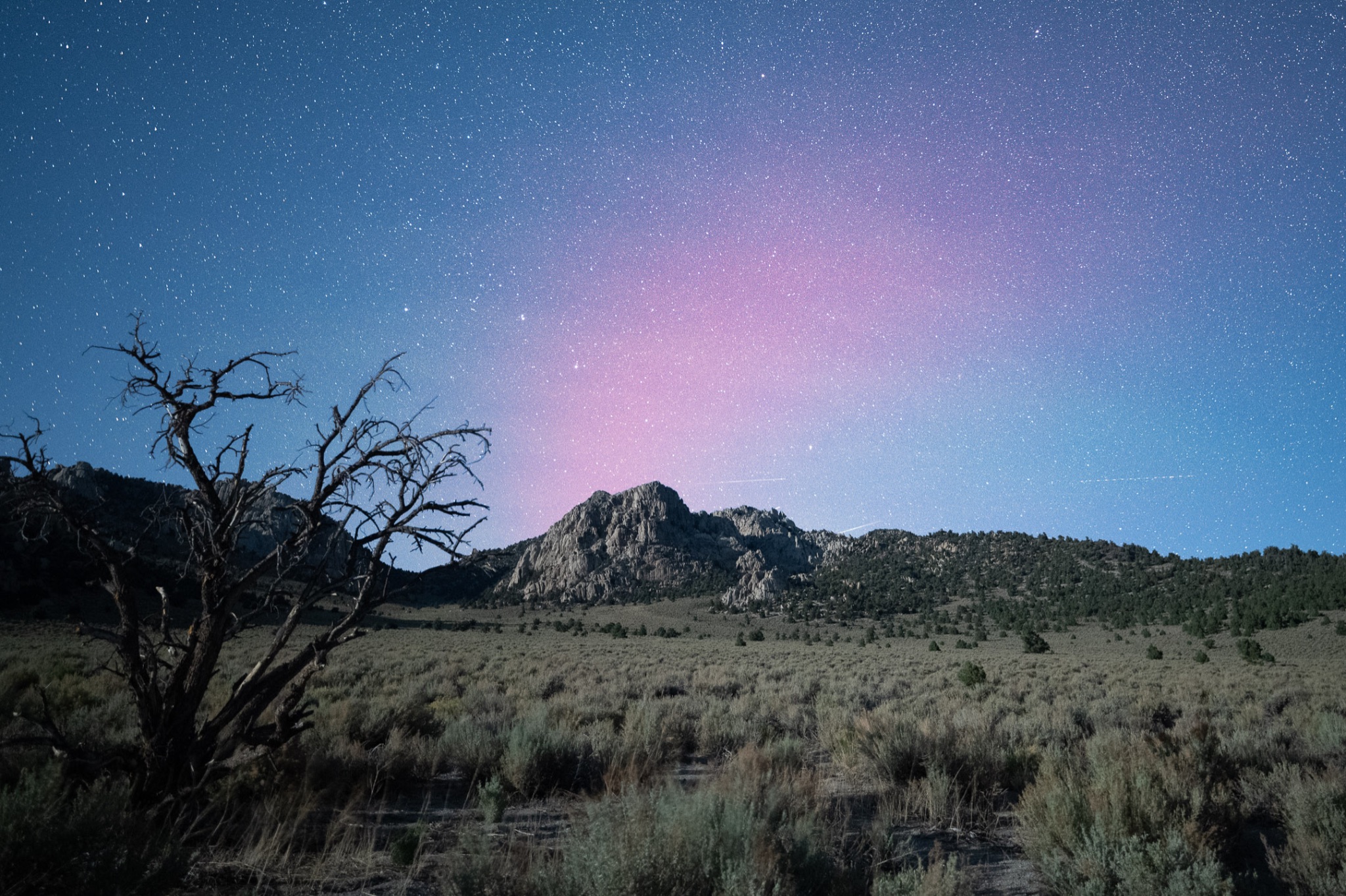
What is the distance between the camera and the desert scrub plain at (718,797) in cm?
368

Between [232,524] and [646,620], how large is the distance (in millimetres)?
84692

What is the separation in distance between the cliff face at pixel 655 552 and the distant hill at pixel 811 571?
0.44 meters

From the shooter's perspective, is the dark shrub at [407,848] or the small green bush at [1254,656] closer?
the dark shrub at [407,848]

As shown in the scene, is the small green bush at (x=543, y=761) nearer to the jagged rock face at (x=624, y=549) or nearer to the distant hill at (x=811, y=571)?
the distant hill at (x=811, y=571)

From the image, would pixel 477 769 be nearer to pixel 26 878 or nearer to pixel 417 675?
pixel 26 878

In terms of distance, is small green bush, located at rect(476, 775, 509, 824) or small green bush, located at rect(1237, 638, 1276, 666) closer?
small green bush, located at rect(476, 775, 509, 824)

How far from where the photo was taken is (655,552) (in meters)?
130

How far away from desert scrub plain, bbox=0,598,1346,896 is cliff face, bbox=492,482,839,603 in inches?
3566

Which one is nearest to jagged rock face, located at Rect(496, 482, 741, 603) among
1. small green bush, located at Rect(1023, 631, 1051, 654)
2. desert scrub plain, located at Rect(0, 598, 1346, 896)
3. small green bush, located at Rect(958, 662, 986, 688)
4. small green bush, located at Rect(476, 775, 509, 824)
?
small green bush, located at Rect(1023, 631, 1051, 654)

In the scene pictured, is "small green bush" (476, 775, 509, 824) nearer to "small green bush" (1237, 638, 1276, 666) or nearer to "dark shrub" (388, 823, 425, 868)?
"dark shrub" (388, 823, 425, 868)

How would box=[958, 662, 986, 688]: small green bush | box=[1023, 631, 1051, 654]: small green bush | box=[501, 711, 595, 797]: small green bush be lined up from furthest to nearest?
1. box=[1023, 631, 1051, 654]: small green bush
2. box=[958, 662, 986, 688]: small green bush
3. box=[501, 711, 595, 797]: small green bush

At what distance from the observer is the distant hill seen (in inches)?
1917

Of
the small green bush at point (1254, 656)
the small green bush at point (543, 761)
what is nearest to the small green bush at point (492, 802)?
the small green bush at point (543, 761)

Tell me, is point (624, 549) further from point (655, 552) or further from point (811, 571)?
point (811, 571)
